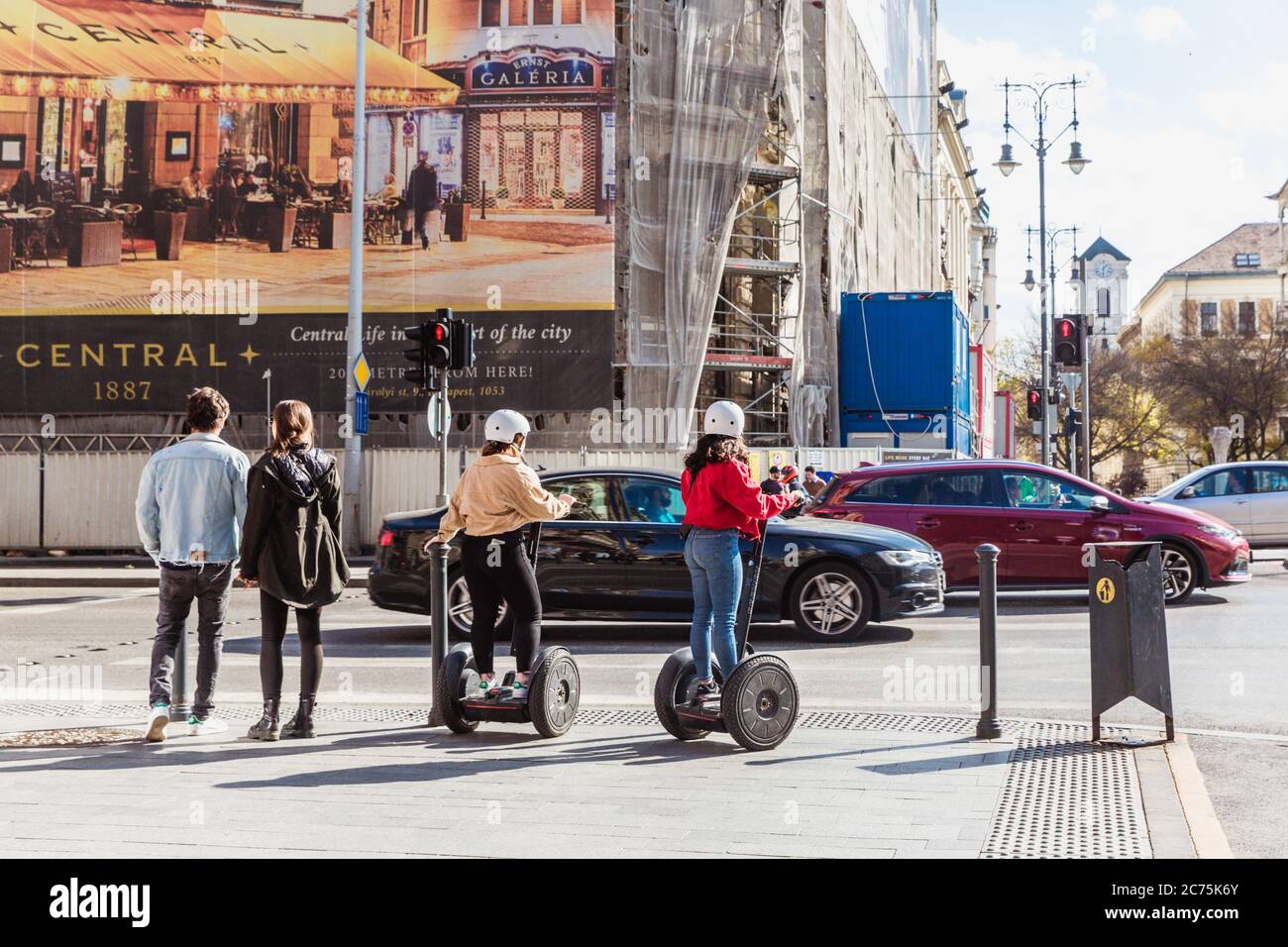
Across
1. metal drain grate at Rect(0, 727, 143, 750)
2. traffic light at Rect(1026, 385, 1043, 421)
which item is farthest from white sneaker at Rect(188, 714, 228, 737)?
traffic light at Rect(1026, 385, 1043, 421)

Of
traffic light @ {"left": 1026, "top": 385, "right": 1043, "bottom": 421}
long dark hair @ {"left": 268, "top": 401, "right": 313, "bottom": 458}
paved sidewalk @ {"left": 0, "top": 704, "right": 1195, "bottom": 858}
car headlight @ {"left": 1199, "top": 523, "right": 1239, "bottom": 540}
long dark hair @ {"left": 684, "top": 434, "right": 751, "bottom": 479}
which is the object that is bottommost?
paved sidewalk @ {"left": 0, "top": 704, "right": 1195, "bottom": 858}

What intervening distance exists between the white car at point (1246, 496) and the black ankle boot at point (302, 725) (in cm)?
1608

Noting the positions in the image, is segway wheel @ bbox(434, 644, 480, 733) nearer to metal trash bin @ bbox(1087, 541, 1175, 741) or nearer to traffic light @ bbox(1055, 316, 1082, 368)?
metal trash bin @ bbox(1087, 541, 1175, 741)

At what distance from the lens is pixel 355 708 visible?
8.67 m

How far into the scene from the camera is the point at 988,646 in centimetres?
744

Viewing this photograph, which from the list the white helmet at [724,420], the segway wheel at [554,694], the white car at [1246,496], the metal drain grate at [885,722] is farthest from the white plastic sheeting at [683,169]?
the white helmet at [724,420]

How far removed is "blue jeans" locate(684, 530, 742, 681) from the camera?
6969 millimetres

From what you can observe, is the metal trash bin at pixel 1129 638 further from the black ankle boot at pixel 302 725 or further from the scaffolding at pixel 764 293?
the scaffolding at pixel 764 293

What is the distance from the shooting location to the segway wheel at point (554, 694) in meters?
7.27

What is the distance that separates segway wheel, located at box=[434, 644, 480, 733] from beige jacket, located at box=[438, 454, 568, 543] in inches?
27.6

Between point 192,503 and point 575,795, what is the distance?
108 inches

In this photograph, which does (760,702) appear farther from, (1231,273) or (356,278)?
(1231,273)
